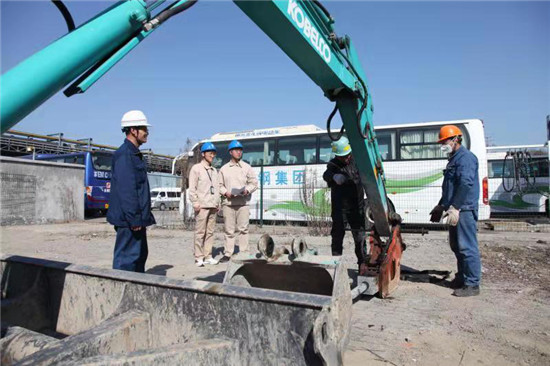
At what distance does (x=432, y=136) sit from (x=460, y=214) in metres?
7.95

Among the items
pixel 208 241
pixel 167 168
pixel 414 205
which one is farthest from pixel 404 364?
pixel 167 168

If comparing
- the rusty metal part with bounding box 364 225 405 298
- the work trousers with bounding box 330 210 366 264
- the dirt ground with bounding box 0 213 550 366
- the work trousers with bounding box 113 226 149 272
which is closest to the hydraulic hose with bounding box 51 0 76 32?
the work trousers with bounding box 113 226 149 272

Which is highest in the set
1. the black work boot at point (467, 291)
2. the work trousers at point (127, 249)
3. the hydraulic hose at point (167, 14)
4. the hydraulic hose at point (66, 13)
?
the hydraulic hose at point (167, 14)

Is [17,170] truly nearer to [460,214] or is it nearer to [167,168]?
[460,214]

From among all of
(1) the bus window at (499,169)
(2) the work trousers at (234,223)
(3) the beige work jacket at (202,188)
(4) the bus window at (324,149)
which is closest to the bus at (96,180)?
(4) the bus window at (324,149)

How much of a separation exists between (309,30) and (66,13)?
1.64m

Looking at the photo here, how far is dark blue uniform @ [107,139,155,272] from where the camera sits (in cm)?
361

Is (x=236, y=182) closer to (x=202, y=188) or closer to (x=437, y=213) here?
(x=202, y=188)

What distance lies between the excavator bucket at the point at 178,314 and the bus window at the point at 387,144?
9755 millimetres

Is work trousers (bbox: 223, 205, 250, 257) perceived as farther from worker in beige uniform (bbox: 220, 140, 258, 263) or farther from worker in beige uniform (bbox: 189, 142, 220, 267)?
worker in beige uniform (bbox: 189, 142, 220, 267)

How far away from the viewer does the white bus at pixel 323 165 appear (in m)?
11.5

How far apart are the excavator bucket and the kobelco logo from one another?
1516mm

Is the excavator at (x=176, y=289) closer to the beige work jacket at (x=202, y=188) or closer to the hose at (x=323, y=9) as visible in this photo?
the hose at (x=323, y=9)

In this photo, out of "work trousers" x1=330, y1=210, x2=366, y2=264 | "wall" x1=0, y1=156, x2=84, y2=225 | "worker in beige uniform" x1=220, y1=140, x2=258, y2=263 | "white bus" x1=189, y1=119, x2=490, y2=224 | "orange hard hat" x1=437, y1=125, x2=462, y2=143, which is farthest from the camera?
"wall" x1=0, y1=156, x2=84, y2=225
